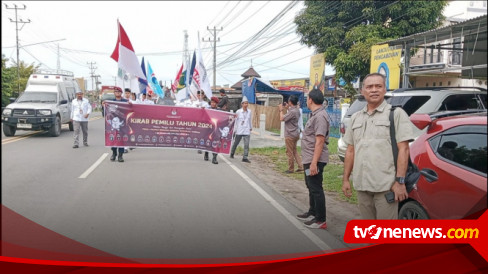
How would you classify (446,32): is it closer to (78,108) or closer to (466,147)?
(466,147)

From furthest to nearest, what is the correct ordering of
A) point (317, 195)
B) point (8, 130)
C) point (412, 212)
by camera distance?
1. point (317, 195)
2. point (8, 130)
3. point (412, 212)

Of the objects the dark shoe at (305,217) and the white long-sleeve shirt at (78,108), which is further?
the white long-sleeve shirt at (78,108)

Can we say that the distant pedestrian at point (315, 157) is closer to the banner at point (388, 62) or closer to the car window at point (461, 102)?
the banner at point (388, 62)

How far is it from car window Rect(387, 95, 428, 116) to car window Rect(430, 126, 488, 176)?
0.44ft

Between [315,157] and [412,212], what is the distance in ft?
6.67

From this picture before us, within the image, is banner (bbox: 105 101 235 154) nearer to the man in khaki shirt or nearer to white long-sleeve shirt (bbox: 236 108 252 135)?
white long-sleeve shirt (bbox: 236 108 252 135)

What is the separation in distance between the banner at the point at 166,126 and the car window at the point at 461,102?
5923 mm

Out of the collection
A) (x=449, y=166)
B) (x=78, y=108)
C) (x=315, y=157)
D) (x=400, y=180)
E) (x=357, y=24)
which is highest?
(x=357, y=24)

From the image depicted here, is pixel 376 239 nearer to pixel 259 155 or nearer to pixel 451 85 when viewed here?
pixel 451 85

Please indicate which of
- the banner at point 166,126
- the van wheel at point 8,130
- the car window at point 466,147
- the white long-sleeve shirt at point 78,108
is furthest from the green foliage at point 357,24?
the banner at point 166,126

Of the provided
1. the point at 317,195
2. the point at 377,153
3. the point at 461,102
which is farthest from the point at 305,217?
the point at 461,102

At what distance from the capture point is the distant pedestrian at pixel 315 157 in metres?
3.13

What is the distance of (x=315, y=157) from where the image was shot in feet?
11.3

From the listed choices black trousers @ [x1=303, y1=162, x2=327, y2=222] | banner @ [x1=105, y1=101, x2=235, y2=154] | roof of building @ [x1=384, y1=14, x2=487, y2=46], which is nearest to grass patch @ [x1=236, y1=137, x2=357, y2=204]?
black trousers @ [x1=303, y1=162, x2=327, y2=222]
